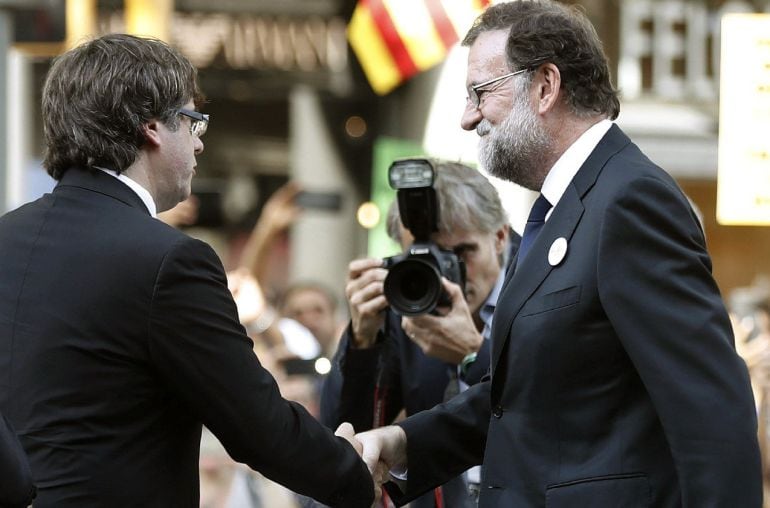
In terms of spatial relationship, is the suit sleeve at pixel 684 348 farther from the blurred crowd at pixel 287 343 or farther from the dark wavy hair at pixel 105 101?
the blurred crowd at pixel 287 343

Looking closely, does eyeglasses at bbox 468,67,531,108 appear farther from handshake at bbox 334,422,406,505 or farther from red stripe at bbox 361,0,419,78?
red stripe at bbox 361,0,419,78

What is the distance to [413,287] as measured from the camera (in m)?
4.14

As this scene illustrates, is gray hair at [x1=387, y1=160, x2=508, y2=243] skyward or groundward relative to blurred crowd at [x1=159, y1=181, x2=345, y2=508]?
skyward

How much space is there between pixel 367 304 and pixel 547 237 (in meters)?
1.10

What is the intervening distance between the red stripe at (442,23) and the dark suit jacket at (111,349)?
6.30 m

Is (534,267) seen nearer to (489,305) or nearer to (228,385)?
(228,385)

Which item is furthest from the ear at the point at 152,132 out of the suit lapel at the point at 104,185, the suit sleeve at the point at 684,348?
the suit sleeve at the point at 684,348

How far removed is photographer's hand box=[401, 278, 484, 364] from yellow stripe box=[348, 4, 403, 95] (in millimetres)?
6521

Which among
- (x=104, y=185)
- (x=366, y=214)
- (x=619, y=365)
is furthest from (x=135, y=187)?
(x=366, y=214)

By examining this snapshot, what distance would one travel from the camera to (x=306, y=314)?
870 cm

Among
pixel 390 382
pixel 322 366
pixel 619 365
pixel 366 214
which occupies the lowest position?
pixel 322 366

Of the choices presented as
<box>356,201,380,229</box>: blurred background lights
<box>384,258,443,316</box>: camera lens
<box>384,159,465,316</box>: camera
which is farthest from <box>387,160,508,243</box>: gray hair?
<box>356,201,380,229</box>: blurred background lights

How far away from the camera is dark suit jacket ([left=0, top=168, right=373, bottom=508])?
2.91m

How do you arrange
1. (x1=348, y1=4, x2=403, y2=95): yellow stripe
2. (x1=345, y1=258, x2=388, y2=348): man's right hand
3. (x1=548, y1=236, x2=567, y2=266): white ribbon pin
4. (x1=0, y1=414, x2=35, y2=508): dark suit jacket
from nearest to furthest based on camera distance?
(x1=0, y1=414, x2=35, y2=508): dark suit jacket
(x1=548, y1=236, x2=567, y2=266): white ribbon pin
(x1=345, y1=258, x2=388, y2=348): man's right hand
(x1=348, y1=4, x2=403, y2=95): yellow stripe
